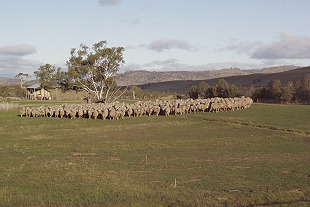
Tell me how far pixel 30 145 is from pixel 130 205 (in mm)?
14443

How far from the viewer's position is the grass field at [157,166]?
473 inches

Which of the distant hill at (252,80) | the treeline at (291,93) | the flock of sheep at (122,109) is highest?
the distant hill at (252,80)

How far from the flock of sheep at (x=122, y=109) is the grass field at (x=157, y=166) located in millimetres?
8083

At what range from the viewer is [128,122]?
38281 millimetres

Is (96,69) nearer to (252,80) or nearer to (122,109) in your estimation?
(122,109)

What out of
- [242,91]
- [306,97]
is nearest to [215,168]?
[306,97]

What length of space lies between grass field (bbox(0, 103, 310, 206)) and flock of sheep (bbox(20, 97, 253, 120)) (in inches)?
318

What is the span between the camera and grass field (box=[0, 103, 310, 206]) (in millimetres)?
12016

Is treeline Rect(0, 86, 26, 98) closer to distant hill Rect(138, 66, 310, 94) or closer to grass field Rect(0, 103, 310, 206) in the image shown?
distant hill Rect(138, 66, 310, 94)

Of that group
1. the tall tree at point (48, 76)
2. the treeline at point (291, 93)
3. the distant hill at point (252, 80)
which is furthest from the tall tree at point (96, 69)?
the distant hill at point (252, 80)

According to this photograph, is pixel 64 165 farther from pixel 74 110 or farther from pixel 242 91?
pixel 242 91

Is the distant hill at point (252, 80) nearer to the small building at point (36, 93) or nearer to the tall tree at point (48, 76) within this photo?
the small building at point (36, 93)

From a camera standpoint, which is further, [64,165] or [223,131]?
[223,131]

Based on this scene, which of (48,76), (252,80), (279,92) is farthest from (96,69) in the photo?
(252,80)
